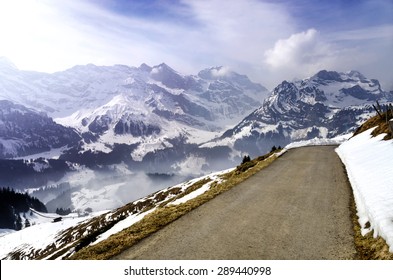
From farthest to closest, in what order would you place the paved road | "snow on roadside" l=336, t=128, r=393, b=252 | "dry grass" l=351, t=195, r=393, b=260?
"snow on roadside" l=336, t=128, r=393, b=252, the paved road, "dry grass" l=351, t=195, r=393, b=260

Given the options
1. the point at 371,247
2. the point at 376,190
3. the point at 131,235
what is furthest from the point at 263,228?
the point at 376,190

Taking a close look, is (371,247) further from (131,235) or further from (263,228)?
(131,235)

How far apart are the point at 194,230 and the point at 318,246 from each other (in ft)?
16.1

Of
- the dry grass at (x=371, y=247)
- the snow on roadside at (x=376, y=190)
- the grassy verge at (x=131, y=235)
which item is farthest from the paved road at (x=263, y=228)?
the snow on roadside at (x=376, y=190)

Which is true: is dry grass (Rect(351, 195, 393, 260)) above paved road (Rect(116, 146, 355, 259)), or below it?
below

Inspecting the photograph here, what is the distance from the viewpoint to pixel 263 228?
14469 mm

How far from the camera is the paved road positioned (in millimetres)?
12086

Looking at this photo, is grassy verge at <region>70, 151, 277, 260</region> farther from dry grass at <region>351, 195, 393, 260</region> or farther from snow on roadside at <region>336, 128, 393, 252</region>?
snow on roadside at <region>336, 128, 393, 252</region>

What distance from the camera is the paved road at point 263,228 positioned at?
A: 39.7ft

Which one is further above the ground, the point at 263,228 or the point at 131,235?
the point at 131,235

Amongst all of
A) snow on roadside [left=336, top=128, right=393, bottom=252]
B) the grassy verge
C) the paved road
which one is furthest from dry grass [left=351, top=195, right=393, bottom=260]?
the grassy verge

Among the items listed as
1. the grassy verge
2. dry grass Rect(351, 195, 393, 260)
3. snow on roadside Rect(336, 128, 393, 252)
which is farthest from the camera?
the grassy verge

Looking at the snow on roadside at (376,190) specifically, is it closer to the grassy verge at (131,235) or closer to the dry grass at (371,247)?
the dry grass at (371,247)
